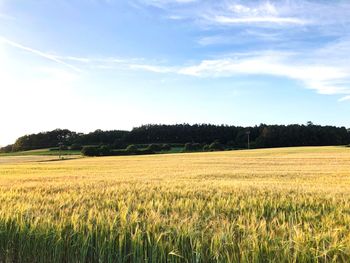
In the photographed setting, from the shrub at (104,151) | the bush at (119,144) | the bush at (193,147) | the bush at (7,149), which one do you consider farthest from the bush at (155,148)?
the bush at (7,149)

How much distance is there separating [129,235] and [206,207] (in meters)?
2.42

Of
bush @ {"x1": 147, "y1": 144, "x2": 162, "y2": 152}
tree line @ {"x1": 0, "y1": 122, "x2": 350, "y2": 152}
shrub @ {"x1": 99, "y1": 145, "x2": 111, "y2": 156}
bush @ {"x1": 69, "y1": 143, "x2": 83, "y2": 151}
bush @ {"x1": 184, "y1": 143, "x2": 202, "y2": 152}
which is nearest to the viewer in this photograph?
shrub @ {"x1": 99, "y1": 145, "x2": 111, "y2": 156}

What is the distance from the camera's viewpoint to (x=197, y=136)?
12812 cm

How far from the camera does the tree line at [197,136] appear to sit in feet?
360

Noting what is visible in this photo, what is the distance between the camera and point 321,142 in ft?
360

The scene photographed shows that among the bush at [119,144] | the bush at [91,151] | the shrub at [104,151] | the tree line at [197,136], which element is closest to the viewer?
the bush at [91,151]

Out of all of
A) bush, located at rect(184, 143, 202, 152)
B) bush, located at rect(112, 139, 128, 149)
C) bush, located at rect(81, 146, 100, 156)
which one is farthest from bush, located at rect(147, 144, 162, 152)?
bush, located at rect(81, 146, 100, 156)

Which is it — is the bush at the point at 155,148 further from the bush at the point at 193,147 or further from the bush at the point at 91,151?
the bush at the point at 91,151

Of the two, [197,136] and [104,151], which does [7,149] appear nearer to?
[104,151]

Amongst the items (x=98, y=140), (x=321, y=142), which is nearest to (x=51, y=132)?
(x=98, y=140)

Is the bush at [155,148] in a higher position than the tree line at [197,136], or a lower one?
lower

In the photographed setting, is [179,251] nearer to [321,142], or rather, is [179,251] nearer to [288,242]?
[288,242]

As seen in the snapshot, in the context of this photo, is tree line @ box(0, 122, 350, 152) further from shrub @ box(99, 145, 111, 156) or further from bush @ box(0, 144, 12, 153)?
shrub @ box(99, 145, 111, 156)

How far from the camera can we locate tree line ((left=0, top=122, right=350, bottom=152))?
360ft
